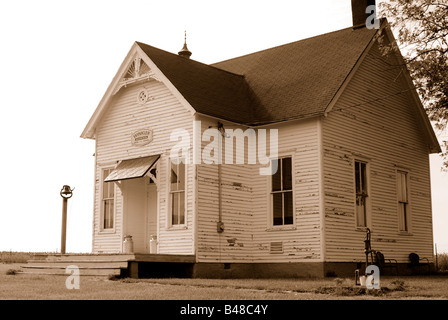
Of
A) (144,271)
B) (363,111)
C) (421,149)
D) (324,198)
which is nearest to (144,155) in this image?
(144,271)

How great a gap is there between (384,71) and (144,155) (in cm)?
926

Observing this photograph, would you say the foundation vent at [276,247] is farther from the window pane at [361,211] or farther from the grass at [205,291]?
the grass at [205,291]

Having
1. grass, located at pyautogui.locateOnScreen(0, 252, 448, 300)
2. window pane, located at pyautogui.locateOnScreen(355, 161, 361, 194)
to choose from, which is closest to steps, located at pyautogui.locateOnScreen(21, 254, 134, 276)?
grass, located at pyautogui.locateOnScreen(0, 252, 448, 300)

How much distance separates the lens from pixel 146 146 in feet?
70.6

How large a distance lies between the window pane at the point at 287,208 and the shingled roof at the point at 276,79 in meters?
2.46

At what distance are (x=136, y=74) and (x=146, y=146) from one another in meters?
2.52

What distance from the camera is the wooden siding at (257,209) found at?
19.5 meters

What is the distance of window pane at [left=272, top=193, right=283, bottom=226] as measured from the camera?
20.5 meters

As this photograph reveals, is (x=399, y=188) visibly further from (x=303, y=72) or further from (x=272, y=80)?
(x=272, y=80)

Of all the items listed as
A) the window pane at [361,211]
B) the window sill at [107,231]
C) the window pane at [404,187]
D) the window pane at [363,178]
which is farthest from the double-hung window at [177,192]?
the window pane at [404,187]

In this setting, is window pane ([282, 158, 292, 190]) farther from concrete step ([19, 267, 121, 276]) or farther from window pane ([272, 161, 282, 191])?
concrete step ([19, 267, 121, 276])

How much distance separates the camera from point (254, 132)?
21.4 m

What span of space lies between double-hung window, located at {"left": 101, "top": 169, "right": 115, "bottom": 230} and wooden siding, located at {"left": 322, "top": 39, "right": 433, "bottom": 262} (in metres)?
7.69

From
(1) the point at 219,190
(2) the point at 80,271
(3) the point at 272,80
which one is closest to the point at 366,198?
(1) the point at 219,190
